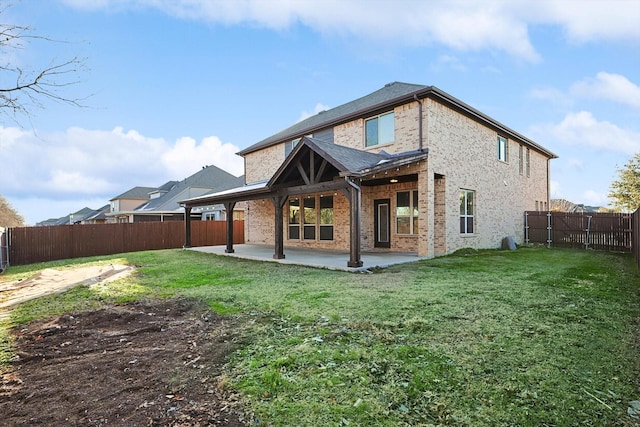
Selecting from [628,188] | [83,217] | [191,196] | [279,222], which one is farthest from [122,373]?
[83,217]

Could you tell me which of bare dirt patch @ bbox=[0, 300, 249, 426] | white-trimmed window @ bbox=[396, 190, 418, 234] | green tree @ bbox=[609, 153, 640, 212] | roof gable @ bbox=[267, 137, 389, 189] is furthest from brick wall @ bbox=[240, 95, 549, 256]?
green tree @ bbox=[609, 153, 640, 212]

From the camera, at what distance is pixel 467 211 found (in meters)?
14.2

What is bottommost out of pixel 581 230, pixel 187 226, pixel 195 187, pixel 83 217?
pixel 581 230

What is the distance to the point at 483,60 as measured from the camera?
1488 centimetres

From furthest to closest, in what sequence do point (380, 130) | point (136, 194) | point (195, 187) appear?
1. point (136, 194)
2. point (195, 187)
3. point (380, 130)

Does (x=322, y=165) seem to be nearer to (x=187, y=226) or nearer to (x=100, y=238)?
(x=187, y=226)

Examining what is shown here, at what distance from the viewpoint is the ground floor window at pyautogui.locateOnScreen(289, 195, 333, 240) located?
1606cm

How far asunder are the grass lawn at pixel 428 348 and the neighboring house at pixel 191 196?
20.6 metres

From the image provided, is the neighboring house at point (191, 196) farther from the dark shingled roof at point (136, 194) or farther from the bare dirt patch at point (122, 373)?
the bare dirt patch at point (122, 373)

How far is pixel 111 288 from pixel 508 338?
27.5 ft

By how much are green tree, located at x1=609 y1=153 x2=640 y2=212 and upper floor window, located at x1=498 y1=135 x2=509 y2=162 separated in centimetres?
1410

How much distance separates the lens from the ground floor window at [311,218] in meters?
16.1

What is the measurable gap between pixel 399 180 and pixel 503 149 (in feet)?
22.0

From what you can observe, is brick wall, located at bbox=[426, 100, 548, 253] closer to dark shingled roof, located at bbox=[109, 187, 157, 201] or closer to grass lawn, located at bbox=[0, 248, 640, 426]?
grass lawn, located at bbox=[0, 248, 640, 426]
